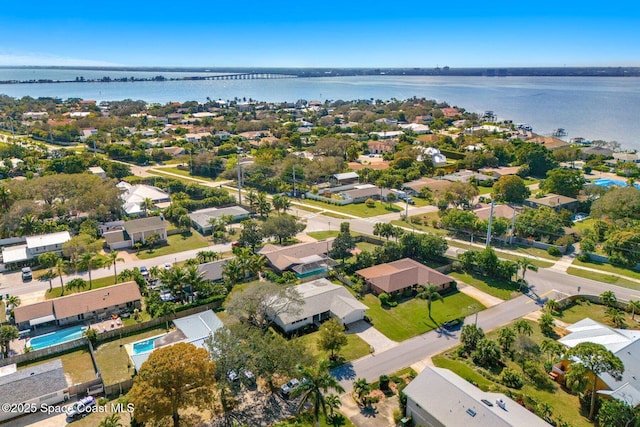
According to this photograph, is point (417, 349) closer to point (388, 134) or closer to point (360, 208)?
point (360, 208)

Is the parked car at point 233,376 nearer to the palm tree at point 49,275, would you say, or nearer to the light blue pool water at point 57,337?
the light blue pool water at point 57,337

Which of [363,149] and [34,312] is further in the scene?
[363,149]

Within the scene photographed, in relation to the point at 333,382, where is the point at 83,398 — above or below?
below

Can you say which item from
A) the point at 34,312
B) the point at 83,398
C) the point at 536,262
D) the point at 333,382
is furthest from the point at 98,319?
the point at 536,262

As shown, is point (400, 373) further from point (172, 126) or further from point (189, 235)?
point (172, 126)

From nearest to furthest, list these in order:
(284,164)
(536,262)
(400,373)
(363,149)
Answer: (400,373) < (536,262) < (284,164) < (363,149)


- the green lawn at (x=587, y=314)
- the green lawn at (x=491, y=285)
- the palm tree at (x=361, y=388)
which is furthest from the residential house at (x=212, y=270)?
the green lawn at (x=587, y=314)

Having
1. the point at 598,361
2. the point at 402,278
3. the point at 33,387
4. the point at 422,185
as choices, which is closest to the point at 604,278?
the point at 402,278
